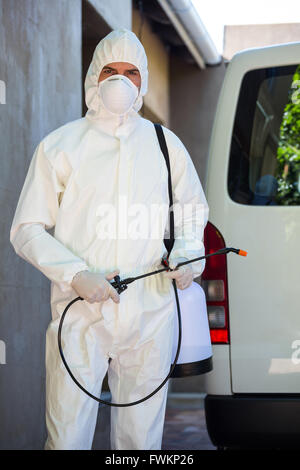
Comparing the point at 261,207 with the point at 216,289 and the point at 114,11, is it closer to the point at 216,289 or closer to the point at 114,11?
the point at 216,289

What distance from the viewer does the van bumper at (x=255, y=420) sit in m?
3.31

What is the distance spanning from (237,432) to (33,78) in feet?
6.78

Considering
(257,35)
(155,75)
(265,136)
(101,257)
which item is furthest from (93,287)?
(257,35)

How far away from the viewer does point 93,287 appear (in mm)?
2422

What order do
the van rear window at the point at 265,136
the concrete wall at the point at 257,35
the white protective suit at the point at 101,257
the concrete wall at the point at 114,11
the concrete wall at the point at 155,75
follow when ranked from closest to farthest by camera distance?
the white protective suit at the point at 101,257
the van rear window at the point at 265,136
the concrete wall at the point at 114,11
the concrete wall at the point at 155,75
the concrete wall at the point at 257,35

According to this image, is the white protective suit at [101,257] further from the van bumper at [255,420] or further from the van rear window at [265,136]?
the van rear window at [265,136]

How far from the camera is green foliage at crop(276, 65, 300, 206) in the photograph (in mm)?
3516

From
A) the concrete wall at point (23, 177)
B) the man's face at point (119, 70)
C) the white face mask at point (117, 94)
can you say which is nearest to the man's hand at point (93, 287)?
the white face mask at point (117, 94)

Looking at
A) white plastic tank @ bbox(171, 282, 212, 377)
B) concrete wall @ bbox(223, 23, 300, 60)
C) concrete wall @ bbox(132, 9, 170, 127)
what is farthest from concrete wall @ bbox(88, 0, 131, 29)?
concrete wall @ bbox(223, 23, 300, 60)

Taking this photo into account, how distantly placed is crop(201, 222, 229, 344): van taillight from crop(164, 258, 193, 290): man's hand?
756mm

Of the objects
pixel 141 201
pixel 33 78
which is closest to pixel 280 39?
pixel 33 78

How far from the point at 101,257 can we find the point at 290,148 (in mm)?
1374

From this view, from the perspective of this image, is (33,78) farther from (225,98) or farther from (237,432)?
(237,432)

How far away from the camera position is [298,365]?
3342mm
